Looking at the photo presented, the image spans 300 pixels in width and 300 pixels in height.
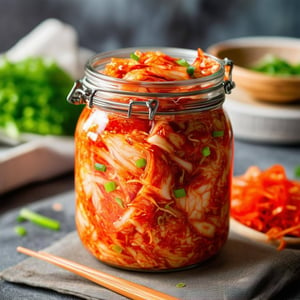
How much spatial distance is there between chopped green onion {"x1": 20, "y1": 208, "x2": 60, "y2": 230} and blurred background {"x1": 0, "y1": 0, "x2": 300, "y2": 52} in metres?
2.66

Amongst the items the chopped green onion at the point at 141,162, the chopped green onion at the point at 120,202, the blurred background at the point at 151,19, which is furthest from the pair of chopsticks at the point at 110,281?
the blurred background at the point at 151,19

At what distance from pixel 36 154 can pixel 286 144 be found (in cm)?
111

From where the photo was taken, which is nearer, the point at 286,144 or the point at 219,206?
the point at 219,206

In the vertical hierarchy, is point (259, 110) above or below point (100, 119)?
below

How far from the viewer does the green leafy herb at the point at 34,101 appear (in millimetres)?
2533

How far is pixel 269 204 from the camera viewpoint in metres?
1.77

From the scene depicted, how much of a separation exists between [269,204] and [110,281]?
0.56m

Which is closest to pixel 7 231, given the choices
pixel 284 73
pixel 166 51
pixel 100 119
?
pixel 100 119

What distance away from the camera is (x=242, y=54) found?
322 centimetres

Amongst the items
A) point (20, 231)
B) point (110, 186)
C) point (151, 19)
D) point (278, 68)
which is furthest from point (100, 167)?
point (151, 19)

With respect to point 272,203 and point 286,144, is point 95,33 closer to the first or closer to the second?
point 286,144

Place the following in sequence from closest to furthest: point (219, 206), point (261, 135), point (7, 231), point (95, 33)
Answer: point (219, 206), point (7, 231), point (261, 135), point (95, 33)

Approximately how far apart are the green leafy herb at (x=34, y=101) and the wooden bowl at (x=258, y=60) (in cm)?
77

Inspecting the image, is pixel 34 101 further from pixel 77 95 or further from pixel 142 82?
pixel 142 82
